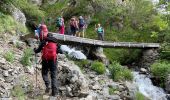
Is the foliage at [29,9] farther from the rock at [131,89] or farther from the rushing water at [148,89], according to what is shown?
the rock at [131,89]

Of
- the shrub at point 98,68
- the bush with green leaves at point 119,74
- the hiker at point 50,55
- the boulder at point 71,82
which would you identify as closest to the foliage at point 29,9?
the shrub at point 98,68

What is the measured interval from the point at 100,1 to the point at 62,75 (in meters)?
19.4

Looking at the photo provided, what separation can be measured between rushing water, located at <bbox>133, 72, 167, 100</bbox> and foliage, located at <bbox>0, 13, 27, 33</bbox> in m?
7.67

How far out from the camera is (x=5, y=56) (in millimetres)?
15602

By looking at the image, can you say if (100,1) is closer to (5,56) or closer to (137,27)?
(137,27)

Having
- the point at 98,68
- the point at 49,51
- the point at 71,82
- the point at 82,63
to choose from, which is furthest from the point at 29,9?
the point at 49,51

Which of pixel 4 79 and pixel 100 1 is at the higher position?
pixel 100 1

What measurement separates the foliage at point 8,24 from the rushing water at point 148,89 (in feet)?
25.2

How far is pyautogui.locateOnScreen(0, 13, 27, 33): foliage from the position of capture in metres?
22.0

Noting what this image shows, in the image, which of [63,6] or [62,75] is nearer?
[62,75]

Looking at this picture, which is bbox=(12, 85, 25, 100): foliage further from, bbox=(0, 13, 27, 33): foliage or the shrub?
the shrub

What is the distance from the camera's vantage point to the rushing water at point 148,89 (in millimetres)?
22531

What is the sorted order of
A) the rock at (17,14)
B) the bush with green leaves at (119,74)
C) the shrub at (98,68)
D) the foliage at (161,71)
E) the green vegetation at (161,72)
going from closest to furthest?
the bush with green leaves at (119,74), the shrub at (98,68), the green vegetation at (161,72), the foliage at (161,71), the rock at (17,14)

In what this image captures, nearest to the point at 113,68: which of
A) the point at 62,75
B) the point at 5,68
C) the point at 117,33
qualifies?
the point at 62,75
